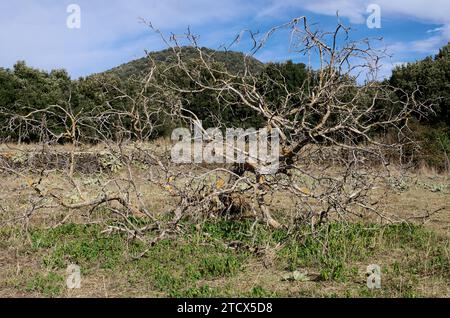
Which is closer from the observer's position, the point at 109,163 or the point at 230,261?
the point at 230,261

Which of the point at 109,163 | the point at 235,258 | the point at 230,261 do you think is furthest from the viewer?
the point at 109,163

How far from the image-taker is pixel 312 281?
497 cm

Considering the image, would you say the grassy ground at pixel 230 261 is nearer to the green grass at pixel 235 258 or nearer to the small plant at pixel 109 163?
the green grass at pixel 235 258

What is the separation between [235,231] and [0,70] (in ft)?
68.6

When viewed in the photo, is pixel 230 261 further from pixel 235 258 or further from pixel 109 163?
pixel 109 163

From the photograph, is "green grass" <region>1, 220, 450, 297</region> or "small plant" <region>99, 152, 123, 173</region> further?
"small plant" <region>99, 152, 123, 173</region>

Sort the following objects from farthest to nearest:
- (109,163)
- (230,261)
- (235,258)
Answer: (109,163), (235,258), (230,261)

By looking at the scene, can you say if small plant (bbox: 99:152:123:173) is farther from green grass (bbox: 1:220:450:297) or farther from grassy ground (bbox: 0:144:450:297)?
green grass (bbox: 1:220:450:297)

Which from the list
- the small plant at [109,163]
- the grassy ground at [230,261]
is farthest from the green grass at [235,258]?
the small plant at [109,163]

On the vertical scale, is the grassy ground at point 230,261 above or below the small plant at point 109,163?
below

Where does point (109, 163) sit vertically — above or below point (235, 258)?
above

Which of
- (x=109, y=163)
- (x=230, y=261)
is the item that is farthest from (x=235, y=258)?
(x=109, y=163)

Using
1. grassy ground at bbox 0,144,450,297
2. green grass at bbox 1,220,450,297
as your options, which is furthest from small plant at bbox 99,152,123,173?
green grass at bbox 1,220,450,297

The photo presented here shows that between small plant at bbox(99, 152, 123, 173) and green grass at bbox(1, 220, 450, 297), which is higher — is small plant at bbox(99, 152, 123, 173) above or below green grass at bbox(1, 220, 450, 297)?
above
